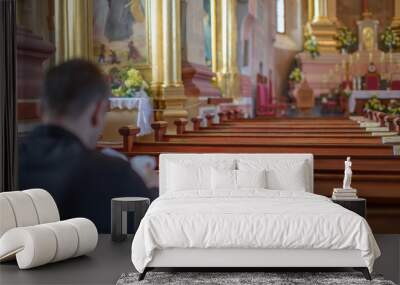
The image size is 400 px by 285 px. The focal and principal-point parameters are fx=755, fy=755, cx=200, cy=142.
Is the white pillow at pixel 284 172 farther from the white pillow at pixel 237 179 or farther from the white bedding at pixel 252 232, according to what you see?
the white bedding at pixel 252 232

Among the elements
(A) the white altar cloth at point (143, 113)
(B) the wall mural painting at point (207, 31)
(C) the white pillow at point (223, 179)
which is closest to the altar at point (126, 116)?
(A) the white altar cloth at point (143, 113)

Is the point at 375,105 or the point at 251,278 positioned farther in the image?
the point at 375,105

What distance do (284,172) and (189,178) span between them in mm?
789

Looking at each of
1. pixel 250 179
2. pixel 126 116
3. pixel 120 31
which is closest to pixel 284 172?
pixel 250 179

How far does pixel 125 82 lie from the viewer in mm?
6832

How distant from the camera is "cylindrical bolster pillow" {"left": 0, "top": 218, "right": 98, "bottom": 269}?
16.5 ft


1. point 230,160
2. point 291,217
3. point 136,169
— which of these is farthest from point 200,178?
point 291,217

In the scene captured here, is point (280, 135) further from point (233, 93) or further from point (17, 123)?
point (17, 123)

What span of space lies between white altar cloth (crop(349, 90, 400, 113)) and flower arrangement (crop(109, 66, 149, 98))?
1880 millimetres

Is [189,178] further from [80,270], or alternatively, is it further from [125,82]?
[80,270]

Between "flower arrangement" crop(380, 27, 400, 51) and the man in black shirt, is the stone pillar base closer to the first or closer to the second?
the man in black shirt

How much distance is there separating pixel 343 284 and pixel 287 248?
43cm

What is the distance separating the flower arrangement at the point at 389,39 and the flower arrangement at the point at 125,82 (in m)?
2.15

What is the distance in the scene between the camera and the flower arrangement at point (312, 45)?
6344mm
